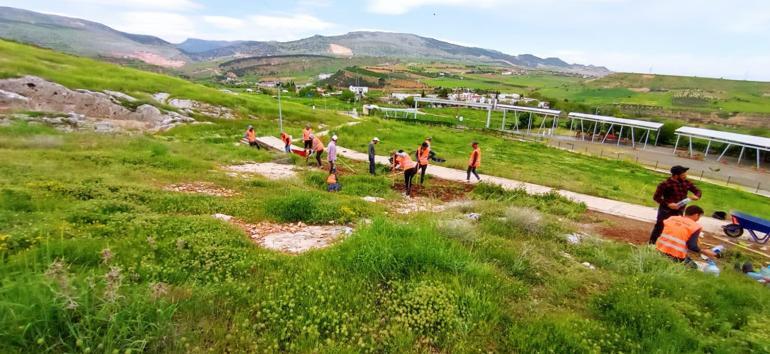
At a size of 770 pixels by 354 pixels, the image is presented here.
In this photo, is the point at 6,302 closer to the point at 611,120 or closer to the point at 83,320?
the point at 83,320

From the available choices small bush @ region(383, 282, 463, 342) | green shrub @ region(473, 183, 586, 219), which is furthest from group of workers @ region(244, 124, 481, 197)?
small bush @ region(383, 282, 463, 342)

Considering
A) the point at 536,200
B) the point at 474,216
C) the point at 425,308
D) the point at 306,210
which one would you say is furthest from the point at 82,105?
the point at 425,308

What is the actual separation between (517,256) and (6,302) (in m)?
5.94

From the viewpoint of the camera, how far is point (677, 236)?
6.61m

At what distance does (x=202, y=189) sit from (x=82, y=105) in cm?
2168

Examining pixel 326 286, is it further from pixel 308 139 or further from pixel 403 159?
pixel 308 139

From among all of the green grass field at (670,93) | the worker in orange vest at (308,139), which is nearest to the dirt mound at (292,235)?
the worker in orange vest at (308,139)

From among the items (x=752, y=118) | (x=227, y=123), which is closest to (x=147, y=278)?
(x=227, y=123)

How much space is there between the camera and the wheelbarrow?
9.65 meters

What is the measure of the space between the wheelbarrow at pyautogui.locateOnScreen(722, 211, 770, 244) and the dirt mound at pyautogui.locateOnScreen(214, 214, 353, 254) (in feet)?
35.5

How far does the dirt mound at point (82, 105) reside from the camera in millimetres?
22672

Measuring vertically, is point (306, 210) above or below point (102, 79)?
below

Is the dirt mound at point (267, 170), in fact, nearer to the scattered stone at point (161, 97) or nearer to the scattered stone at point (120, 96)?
the scattered stone at point (120, 96)

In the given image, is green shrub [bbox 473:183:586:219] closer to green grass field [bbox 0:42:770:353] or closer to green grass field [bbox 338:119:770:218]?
green grass field [bbox 0:42:770:353]
